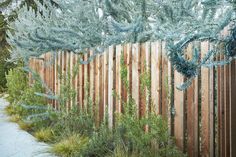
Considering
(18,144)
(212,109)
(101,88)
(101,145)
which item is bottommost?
(18,144)

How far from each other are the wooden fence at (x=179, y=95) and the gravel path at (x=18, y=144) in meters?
1.19

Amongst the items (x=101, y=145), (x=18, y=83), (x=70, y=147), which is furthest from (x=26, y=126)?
(x=18, y=83)

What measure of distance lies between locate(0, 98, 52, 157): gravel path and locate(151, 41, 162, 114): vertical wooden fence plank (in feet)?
5.63

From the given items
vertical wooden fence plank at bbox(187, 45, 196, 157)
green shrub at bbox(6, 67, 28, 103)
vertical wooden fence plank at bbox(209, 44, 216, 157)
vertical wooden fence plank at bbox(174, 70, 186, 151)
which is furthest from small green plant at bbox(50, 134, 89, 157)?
green shrub at bbox(6, 67, 28, 103)

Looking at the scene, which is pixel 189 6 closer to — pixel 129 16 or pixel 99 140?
pixel 129 16

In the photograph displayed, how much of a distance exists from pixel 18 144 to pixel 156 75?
2.70 meters

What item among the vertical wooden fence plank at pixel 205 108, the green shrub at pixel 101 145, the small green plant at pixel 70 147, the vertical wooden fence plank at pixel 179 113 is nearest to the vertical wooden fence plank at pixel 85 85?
the small green plant at pixel 70 147

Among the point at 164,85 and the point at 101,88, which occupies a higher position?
the point at 164,85

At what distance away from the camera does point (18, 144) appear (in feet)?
23.4

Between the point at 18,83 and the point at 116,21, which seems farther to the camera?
the point at 18,83

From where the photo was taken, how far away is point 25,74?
1372cm

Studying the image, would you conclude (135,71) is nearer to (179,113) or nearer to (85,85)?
(179,113)

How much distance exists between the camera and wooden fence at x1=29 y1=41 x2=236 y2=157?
181 inches

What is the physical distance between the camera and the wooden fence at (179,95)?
461 cm
